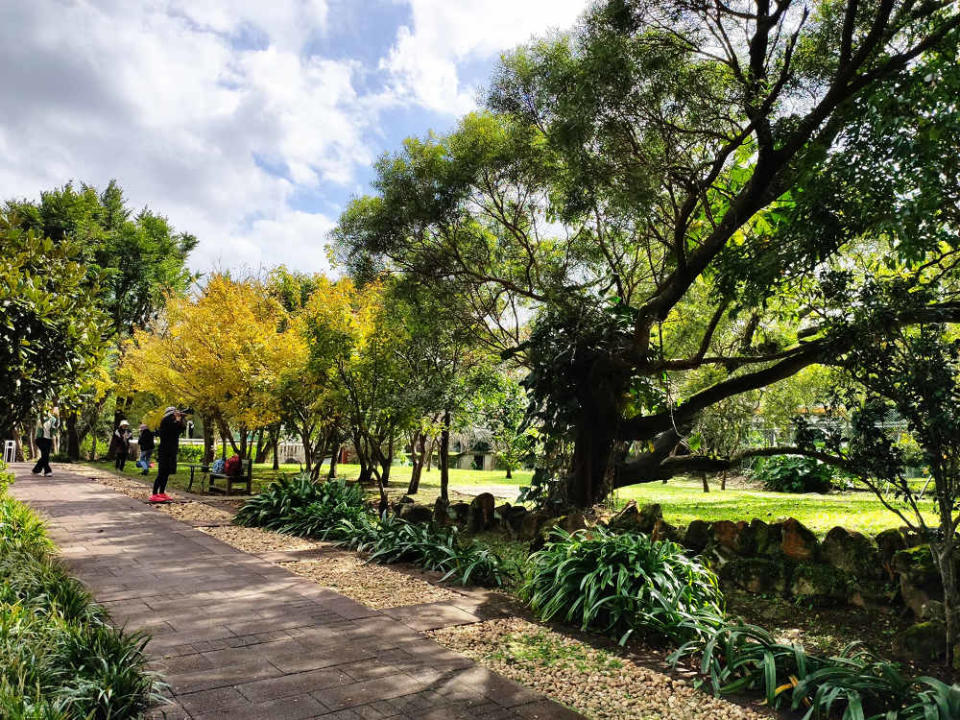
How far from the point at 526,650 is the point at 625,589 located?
0.91 metres

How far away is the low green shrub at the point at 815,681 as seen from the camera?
3305mm

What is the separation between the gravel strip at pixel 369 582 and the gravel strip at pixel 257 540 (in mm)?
853

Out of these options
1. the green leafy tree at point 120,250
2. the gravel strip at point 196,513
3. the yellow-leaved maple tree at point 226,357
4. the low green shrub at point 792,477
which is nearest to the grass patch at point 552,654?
the gravel strip at point 196,513

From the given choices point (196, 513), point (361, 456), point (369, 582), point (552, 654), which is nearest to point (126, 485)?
point (196, 513)

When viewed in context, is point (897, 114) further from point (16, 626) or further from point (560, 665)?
point (16, 626)

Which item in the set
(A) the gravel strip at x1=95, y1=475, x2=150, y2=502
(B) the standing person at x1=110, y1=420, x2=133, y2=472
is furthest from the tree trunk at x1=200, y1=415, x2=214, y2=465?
(B) the standing person at x1=110, y1=420, x2=133, y2=472

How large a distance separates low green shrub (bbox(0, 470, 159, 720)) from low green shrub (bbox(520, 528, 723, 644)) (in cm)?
298

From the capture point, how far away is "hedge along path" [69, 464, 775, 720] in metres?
3.75

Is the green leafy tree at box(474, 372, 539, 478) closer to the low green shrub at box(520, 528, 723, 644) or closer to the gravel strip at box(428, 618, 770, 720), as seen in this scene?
the low green shrub at box(520, 528, 723, 644)

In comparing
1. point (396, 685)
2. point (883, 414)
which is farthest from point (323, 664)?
point (883, 414)

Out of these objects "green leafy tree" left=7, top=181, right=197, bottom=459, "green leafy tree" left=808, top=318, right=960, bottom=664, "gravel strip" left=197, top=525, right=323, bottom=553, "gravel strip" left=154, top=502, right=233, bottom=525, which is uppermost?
"green leafy tree" left=7, top=181, right=197, bottom=459

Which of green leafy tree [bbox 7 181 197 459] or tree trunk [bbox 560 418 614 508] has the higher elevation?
green leafy tree [bbox 7 181 197 459]

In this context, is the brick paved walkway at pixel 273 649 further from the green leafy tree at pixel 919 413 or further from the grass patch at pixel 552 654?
the green leafy tree at pixel 919 413

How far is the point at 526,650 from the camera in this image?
4.60 meters
